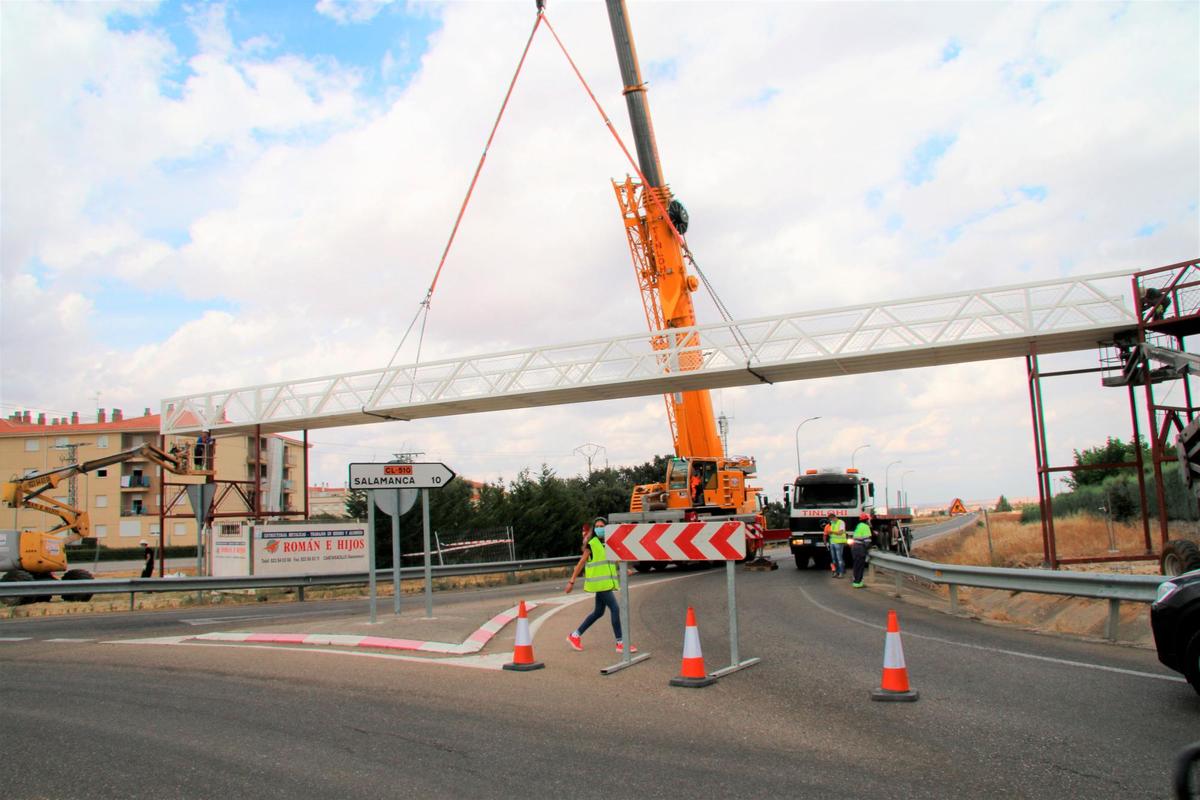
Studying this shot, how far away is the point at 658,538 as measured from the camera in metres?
10.2

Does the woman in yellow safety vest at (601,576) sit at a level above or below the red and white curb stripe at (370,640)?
above

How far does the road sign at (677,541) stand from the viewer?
377 inches

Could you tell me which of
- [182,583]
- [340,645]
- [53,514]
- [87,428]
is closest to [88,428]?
[87,428]

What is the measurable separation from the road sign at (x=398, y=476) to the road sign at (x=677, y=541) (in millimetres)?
4558

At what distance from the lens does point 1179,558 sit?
51.4ft

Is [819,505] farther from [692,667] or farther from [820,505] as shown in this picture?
[692,667]

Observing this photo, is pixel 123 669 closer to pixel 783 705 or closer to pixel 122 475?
pixel 783 705

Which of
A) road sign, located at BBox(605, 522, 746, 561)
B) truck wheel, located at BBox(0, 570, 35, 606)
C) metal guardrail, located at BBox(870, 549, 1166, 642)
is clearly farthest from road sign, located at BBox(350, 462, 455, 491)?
truck wheel, located at BBox(0, 570, 35, 606)

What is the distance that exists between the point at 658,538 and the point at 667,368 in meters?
15.5

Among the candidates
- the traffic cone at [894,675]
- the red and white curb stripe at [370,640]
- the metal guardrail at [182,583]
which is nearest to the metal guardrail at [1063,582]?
the traffic cone at [894,675]

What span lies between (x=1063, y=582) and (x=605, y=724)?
24.6 ft

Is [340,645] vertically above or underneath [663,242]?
underneath

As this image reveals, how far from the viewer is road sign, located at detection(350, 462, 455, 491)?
14.0 meters

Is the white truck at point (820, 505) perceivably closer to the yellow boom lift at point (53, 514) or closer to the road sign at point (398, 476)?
the road sign at point (398, 476)
